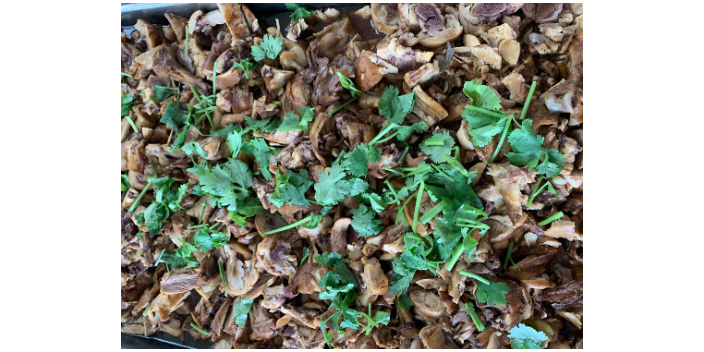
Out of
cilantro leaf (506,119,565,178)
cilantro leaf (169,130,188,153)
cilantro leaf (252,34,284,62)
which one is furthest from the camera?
cilantro leaf (169,130,188,153)

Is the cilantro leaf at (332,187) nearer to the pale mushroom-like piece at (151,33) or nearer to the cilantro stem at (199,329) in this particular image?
the cilantro stem at (199,329)

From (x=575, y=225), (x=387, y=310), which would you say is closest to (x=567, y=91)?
(x=575, y=225)

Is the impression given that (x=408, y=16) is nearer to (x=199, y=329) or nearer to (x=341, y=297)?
(x=341, y=297)

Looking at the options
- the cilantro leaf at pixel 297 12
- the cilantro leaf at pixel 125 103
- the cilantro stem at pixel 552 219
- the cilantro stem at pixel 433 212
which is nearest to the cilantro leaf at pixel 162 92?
the cilantro leaf at pixel 125 103

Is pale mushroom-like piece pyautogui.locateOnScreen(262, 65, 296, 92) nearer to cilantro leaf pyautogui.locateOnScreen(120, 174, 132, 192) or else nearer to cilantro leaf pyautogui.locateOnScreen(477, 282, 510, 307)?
cilantro leaf pyautogui.locateOnScreen(120, 174, 132, 192)

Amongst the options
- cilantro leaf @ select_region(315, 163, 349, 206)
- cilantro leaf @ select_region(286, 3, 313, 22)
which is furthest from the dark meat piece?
cilantro leaf @ select_region(286, 3, 313, 22)

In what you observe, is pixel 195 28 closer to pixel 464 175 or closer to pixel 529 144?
pixel 464 175

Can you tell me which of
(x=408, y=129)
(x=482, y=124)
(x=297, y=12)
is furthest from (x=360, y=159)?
(x=297, y=12)
